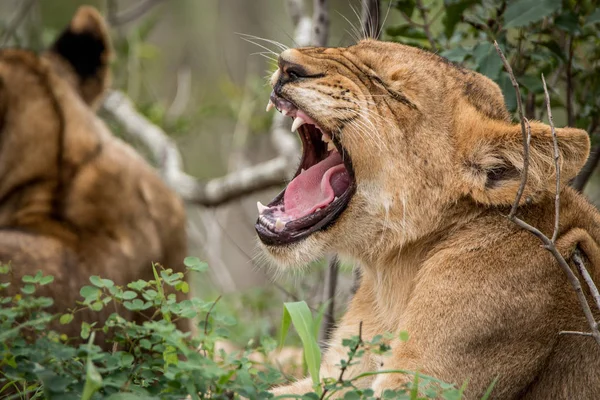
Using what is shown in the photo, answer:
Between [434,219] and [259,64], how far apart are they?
11418 millimetres

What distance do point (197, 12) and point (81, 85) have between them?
7.35 metres

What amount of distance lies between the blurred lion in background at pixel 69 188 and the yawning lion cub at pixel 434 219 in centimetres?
130

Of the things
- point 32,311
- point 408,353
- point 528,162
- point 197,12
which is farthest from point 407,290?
point 197,12

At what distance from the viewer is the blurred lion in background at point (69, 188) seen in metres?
4.17

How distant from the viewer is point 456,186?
3082mm

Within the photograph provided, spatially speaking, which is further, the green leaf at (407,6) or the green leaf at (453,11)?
the green leaf at (407,6)

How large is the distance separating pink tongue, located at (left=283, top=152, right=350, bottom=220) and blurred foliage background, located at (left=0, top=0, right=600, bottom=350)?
0.27 meters

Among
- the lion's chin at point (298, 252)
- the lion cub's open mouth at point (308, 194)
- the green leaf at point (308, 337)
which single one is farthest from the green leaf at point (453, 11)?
the green leaf at point (308, 337)

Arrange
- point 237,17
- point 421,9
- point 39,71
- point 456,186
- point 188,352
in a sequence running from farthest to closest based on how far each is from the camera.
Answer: point 237,17, point 39,71, point 421,9, point 456,186, point 188,352

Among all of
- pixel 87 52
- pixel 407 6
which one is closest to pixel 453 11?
pixel 407 6

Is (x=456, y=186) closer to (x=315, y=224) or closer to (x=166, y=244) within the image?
(x=315, y=224)

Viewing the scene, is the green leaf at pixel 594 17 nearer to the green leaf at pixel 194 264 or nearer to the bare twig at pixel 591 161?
the bare twig at pixel 591 161

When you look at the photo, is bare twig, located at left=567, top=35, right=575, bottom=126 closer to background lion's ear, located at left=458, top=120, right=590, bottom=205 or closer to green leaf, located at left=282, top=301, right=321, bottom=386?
background lion's ear, located at left=458, top=120, right=590, bottom=205

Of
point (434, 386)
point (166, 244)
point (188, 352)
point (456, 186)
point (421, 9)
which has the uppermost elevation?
point (421, 9)
